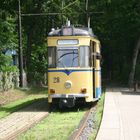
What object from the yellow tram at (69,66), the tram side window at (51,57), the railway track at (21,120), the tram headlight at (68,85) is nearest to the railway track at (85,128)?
the yellow tram at (69,66)

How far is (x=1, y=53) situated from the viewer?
3459 centimetres

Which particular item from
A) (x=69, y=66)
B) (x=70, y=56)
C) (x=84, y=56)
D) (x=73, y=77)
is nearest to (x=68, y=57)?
(x=70, y=56)

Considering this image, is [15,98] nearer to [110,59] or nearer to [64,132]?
[64,132]

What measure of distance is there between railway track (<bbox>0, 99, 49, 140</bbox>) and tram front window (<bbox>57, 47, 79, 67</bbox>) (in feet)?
7.13

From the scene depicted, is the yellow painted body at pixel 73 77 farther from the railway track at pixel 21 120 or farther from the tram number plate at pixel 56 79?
the railway track at pixel 21 120

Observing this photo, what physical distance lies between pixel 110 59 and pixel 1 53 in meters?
35.3

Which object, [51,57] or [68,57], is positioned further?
[51,57]

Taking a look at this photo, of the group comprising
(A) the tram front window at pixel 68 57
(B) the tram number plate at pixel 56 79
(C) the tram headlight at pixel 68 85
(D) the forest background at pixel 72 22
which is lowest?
(C) the tram headlight at pixel 68 85

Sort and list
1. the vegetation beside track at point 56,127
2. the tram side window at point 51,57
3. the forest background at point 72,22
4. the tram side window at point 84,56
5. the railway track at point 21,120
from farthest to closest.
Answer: the forest background at point 72,22 → the tram side window at point 51,57 → the tram side window at point 84,56 → the railway track at point 21,120 → the vegetation beside track at point 56,127

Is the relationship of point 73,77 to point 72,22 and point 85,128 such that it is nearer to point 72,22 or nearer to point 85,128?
point 85,128

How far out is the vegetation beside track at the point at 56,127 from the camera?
14.6 metres

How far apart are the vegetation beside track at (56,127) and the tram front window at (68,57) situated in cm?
209

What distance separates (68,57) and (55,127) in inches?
231

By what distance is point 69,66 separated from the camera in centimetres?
2197
